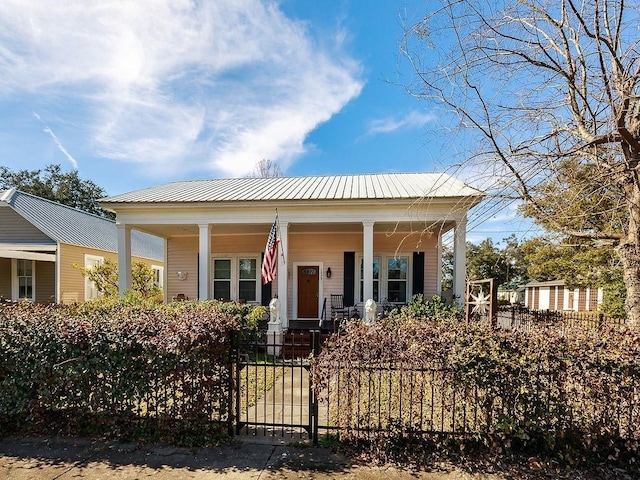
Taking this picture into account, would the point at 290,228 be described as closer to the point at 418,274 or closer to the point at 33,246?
the point at 418,274

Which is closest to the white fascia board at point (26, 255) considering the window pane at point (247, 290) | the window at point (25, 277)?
the window at point (25, 277)

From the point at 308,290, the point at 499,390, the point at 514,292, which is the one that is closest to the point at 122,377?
the point at 499,390

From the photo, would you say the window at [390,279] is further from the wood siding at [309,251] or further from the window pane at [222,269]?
the window pane at [222,269]

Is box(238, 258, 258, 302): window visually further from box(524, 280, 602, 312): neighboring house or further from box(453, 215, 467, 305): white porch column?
box(524, 280, 602, 312): neighboring house

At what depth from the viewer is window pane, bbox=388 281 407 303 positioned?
1185 centimetres

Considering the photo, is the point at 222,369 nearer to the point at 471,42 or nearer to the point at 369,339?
the point at 369,339

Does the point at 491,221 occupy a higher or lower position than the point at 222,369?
higher

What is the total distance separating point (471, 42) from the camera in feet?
13.9

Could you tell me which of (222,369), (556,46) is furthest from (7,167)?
(556,46)

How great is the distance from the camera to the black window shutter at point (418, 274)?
37.9 ft

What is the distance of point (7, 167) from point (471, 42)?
46592 millimetres

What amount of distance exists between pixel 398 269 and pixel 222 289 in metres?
6.64

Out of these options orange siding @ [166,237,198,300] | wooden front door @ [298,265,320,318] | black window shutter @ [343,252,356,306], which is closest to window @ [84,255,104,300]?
orange siding @ [166,237,198,300]

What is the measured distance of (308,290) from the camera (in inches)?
481
